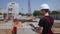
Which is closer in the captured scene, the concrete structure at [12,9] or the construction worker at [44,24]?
the construction worker at [44,24]

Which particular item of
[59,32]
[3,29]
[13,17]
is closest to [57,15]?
[59,32]

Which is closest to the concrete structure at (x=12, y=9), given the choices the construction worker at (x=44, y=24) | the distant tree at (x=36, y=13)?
the distant tree at (x=36, y=13)

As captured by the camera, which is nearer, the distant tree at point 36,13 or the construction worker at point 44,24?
the construction worker at point 44,24

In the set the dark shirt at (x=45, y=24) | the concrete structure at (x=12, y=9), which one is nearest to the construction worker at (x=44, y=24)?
the dark shirt at (x=45, y=24)

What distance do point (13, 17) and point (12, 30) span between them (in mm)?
577

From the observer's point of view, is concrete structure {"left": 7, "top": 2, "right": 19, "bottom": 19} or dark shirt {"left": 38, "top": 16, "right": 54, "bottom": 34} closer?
dark shirt {"left": 38, "top": 16, "right": 54, "bottom": 34}

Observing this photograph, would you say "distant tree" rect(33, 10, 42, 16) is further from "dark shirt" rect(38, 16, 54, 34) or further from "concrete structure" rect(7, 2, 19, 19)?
"dark shirt" rect(38, 16, 54, 34)

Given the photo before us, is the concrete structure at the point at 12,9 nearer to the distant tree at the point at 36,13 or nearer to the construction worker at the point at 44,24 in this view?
the distant tree at the point at 36,13

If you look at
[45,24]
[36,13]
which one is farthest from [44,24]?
[36,13]

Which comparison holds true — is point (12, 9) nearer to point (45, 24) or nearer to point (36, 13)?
point (36, 13)

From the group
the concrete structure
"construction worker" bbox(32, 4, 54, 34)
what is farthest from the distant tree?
"construction worker" bbox(32, 4, 54, 34)

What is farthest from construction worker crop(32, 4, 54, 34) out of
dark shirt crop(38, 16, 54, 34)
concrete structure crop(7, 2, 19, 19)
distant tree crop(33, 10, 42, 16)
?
concrete structure crop(7, 2, 19, 19)

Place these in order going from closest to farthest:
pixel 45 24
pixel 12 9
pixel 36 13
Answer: pixel 45 24 < pixel 12 9 < pixel 36 13

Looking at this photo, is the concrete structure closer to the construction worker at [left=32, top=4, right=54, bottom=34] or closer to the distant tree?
the distant tree
